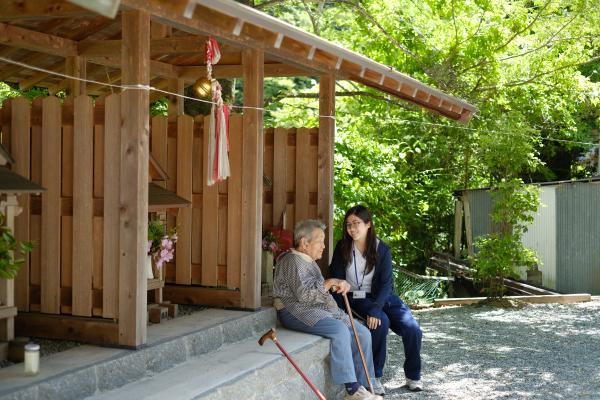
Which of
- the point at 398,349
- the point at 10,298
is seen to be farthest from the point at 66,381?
the point at 398,349

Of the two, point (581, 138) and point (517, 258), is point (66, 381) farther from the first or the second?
point (581, 138)

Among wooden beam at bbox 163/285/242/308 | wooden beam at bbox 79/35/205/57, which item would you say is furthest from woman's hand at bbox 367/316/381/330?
wooden beam at bbox 79/35/205/57

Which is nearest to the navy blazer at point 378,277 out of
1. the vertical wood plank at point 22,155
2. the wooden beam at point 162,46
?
the wooden beam at point 162,46

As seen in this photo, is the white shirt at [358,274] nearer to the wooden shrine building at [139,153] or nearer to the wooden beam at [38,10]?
the wooden shrine building at [139,153]

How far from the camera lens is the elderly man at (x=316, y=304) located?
6340 millimetres

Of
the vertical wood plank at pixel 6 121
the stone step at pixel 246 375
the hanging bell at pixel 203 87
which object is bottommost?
the stone step at pixel 246 375

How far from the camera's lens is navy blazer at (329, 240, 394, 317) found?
22.6 feet

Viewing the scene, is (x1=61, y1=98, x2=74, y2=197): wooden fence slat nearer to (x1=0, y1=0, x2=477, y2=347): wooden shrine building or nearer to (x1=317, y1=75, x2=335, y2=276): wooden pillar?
(x1=0, y1=0, x2=477, y2=347): wooden shrine building

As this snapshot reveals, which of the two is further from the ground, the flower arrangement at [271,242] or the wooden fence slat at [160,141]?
the wooden fence slat at [160,141]

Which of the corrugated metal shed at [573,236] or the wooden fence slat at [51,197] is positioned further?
the corrugated metal shed at [573,236]

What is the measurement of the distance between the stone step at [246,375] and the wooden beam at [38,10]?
7.97ft

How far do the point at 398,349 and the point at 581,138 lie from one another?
12.1m

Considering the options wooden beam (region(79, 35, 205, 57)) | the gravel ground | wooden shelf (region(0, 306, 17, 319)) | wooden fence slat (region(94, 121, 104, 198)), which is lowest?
the gravel ground

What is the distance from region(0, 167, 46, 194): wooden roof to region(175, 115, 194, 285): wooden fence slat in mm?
2045
